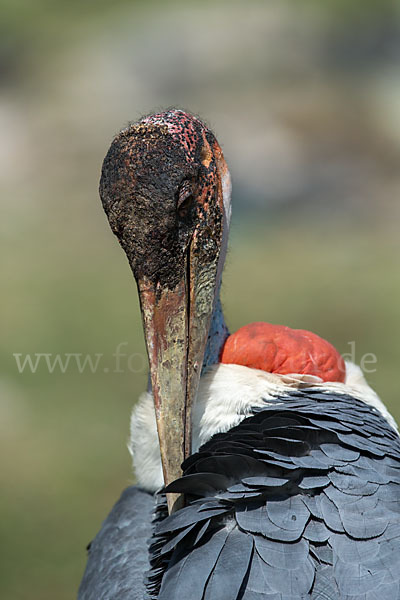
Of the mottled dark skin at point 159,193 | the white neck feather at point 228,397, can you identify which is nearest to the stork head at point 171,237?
the mottled dark skin at point 159,193

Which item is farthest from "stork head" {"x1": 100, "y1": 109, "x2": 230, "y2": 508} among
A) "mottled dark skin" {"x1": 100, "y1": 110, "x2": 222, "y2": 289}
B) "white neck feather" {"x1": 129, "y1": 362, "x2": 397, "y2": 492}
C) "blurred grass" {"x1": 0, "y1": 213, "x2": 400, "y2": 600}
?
"blurred grass" {"x1": 0, "y1": 213, "x2": 400, "y2": 600}

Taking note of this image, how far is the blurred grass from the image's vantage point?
20.4ft

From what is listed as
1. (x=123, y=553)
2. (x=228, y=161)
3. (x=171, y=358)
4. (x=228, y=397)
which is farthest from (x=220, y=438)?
(x=228, y=161)

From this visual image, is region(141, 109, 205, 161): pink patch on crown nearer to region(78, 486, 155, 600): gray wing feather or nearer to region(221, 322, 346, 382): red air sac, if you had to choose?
region(221, 322, 346, 382): red air sac

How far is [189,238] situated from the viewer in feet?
9.75

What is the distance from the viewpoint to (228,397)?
3098 mm

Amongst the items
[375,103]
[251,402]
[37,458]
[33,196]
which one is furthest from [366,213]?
[251,402]

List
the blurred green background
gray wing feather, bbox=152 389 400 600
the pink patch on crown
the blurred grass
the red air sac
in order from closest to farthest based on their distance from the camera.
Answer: gray wing feather, bbox=152 389 400 600 → the pink patch on crown → the red air sac → the blurred grass → the blurred green background

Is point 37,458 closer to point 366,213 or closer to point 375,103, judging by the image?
point 366,213

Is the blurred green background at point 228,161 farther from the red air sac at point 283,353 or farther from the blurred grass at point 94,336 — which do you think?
the red air sac at point 283,353

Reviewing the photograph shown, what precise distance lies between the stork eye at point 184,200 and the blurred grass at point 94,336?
165 centimetres

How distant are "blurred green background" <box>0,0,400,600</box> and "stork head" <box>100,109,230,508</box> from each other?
435 centimetres

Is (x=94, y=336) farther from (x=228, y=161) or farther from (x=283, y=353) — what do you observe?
(x=283, y=353)

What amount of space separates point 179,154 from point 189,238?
1.12 feet
